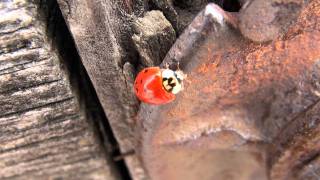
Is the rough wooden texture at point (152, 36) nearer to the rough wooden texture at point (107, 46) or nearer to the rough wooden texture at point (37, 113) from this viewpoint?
the rough wooden texture at point (107, 46)

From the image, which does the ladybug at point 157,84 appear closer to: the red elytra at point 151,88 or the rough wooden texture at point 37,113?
the red elytra at point 151,88

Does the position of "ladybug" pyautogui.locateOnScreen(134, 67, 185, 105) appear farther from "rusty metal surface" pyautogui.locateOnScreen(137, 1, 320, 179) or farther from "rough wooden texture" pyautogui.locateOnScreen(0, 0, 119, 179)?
"rough wooden texture" pyautogui.locateOnScreen(0, 0, 119, 179)

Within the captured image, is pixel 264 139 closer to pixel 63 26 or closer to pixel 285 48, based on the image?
pixel 285 48

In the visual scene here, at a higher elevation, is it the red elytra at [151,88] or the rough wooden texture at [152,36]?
the rough wooden texture at [152,36]

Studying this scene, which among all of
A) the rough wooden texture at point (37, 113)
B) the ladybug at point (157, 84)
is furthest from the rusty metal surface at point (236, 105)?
the rough wooden texture at point (37, 113)

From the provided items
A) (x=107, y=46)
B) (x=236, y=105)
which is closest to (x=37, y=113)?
(x=107, y=46)

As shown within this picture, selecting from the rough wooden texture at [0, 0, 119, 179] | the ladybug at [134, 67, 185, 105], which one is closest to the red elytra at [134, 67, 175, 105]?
the ladybug at [134, 67, 185, 105]
